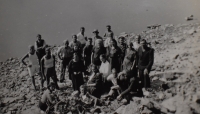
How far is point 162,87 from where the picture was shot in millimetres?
5109

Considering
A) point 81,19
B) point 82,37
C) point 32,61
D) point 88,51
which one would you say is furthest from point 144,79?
point 81,19

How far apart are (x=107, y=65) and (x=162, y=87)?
5.54ft

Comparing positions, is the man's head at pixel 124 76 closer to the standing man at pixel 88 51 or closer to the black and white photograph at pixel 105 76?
the black and white photograph at pixel 105 76

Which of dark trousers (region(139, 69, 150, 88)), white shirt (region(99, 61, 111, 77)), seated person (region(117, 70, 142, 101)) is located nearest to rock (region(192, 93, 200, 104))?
dark trousers (region(139, 69, 150, 88))

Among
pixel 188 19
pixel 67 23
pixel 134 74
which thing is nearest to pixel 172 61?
pixel 134 74

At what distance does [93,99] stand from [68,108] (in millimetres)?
722

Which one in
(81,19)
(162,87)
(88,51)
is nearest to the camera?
(162,87)

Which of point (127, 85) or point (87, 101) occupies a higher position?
point (127, 85)

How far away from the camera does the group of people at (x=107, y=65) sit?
4809mm

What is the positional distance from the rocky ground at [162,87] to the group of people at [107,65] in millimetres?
375

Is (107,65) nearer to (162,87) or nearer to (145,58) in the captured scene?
(145,58)

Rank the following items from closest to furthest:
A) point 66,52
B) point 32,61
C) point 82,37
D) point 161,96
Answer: point 161,96, point 32,61, point 66,52, point 82,37

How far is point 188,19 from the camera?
1213cm

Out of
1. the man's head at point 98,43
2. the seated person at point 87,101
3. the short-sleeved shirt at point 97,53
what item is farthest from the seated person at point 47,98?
the man's head at point 98,43
